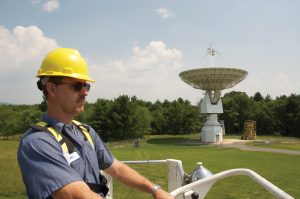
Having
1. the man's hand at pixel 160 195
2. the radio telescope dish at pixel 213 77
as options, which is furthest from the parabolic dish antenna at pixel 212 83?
the man's hand at pixel 160 195

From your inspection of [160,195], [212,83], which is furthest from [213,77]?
[160,195]

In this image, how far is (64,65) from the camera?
2316 mm

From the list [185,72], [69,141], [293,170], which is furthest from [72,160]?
[185,72]

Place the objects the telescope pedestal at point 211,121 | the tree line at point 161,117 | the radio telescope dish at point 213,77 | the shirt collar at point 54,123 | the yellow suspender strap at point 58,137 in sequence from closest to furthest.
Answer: the yellow suspender strap at point 58,137 → the shirt collar at point 54,123 → the radio telescope dish at point 213,77 → the telescope pedestal at point 211,121 → the tree line at point 161,117

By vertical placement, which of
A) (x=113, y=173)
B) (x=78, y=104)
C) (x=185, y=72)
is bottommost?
(x=113, y=173)

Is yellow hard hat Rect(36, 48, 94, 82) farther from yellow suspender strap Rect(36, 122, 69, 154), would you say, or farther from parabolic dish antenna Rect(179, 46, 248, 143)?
parabolic dish antenna Rect(179, 46, 248, 143)

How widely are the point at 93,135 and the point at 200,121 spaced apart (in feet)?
270

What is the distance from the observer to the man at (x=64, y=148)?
1.86 m

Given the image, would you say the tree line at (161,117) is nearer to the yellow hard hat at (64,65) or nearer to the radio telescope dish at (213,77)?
the radio telescope dish at (213,77)

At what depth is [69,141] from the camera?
84.4 inches

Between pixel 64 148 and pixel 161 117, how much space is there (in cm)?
7901

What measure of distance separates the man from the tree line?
59.4 m

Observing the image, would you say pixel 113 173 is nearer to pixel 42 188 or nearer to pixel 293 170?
pixel 42 188

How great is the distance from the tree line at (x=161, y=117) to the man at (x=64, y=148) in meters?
59.4
